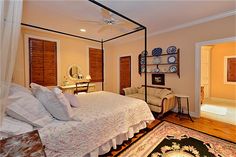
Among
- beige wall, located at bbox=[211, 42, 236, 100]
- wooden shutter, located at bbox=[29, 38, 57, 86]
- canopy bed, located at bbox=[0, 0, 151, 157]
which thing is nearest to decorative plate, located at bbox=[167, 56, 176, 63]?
canopy bed, located at bbox=[0, 0, 151, 157]

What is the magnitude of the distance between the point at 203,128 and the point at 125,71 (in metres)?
3.57

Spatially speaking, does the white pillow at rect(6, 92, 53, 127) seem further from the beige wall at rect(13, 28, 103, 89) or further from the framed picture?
the framed picture

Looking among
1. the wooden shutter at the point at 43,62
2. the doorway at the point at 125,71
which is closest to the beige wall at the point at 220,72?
the doorway at the point at 125,71

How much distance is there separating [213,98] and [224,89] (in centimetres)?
57

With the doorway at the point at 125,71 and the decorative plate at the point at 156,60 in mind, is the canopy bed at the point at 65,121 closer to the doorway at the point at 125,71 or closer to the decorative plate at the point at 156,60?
the decorative plate at the point at 156,60

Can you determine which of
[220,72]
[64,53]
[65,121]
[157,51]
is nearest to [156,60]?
[157,51]

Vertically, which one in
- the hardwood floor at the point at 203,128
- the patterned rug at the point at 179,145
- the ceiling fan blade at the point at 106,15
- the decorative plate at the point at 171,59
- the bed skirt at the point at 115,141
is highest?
the ceiling fan blade at the point at 106,15

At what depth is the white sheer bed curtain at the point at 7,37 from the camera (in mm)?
820

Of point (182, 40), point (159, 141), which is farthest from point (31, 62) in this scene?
point (182, 40)

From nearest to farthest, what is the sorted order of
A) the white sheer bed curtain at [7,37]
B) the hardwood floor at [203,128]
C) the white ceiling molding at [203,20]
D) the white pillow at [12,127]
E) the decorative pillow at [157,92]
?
1. the white sheer bed curtain at [7,37]
2. the white pillow at [12,127]
3. the hardwood floor at [203,128]
4. the white ceiling molding at [203,20]
5. the decorative pillow at [157,92]

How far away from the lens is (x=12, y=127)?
1.16 metres

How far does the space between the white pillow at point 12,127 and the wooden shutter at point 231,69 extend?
646 centimetres

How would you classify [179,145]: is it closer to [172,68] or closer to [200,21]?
[172,68]

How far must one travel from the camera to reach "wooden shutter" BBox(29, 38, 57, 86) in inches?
151
